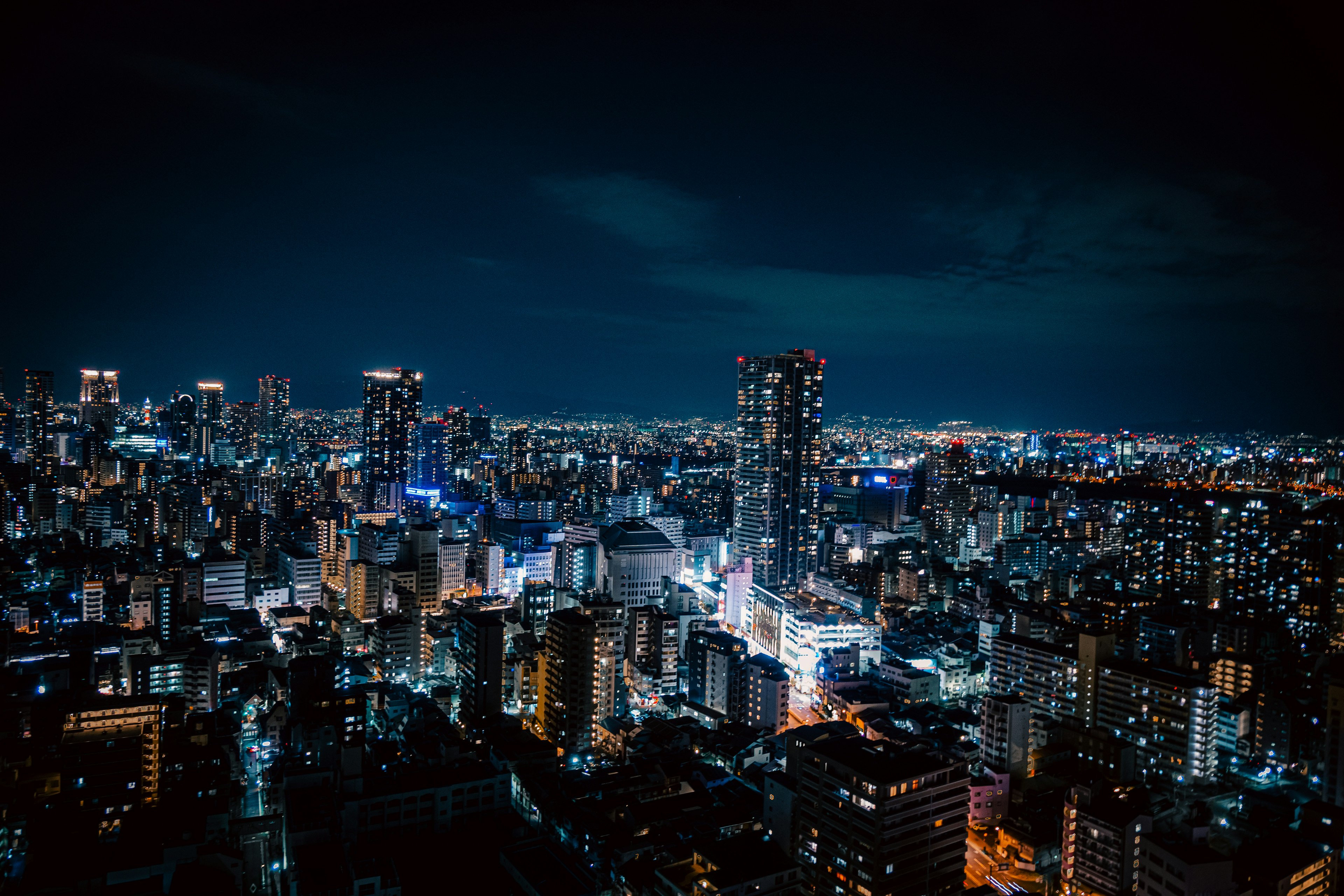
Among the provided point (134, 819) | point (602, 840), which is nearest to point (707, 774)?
point (602, 840)

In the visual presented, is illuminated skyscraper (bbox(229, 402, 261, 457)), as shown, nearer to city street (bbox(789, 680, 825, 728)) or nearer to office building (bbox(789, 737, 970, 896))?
city street (bbox(789, 680, 825, 728))

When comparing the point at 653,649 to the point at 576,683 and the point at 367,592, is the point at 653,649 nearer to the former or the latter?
the point at 576,683

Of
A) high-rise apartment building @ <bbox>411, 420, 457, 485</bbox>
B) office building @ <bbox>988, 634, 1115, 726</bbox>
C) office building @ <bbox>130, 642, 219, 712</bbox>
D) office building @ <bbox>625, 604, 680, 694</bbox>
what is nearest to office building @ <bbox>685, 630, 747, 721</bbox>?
office building @ <bbox>625, 604, 680, 694</bbox>

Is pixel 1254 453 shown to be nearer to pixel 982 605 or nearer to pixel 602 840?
pixel 982 605

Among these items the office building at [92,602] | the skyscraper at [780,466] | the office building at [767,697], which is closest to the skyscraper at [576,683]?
the office building at [767,697]

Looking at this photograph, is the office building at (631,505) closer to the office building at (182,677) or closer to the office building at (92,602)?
the office building at (92,602)
